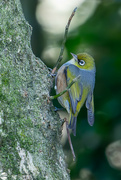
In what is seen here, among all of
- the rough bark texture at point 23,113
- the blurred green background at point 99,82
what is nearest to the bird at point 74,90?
the blurred green background at point 99,82

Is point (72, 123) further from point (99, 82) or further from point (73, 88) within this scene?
point (99, 82)

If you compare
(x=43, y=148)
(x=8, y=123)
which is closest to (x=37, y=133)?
(x=43, y=148)

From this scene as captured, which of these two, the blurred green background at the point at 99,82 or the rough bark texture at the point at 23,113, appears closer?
the rough bark texture at the point at 23,113

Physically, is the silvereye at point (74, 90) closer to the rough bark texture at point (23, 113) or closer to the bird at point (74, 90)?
the bird at point (74, 90)

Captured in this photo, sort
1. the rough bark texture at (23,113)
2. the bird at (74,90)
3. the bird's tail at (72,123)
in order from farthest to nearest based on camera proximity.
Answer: the bird at (74,90)
the bird's tail at (72,123)
the rough bark texture at (23,113)

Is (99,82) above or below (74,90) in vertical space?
below

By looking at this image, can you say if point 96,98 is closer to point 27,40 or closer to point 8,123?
point 27,40

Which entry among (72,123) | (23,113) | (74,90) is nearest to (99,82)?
(74,90)

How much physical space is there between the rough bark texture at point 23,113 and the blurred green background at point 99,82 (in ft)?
7.17

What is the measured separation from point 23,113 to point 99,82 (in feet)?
10.0

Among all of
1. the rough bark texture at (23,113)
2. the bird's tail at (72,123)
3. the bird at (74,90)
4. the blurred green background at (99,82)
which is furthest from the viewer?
the blurred green background at (99,82)

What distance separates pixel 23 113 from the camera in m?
2.73

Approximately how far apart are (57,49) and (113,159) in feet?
7.26

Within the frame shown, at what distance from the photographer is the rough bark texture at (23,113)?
2510 mm
